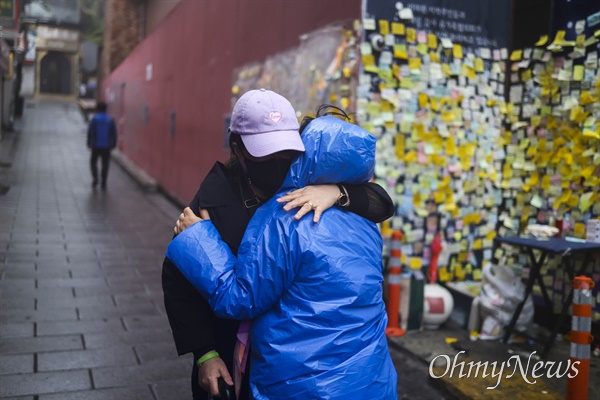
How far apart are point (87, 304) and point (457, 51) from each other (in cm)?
436

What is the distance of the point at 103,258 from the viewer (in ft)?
23.3

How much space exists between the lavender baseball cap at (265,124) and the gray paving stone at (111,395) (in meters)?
2.36

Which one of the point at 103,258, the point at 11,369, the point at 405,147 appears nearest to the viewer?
the point at 11,369

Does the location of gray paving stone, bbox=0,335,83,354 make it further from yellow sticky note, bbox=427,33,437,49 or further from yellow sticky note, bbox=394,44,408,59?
yellow sticky note, bbox=427,33,437,49

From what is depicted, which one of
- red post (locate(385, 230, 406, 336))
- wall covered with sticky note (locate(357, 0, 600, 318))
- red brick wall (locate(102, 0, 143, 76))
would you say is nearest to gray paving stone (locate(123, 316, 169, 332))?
red post (locate(385, 230, 406, 336))

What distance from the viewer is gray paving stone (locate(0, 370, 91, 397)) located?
3.56 m

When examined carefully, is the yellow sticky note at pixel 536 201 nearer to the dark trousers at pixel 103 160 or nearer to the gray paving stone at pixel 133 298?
the gray paving stone at pixel 133 298

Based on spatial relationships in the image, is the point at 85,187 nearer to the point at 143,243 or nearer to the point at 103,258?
the point at 143,243

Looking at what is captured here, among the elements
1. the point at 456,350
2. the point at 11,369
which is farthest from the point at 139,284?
the point at 456,350

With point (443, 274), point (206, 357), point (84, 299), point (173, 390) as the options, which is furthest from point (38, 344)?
Result: point (443, 274)

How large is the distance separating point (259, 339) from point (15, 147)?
A: 1985 cm

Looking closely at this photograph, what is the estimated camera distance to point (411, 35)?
5.31 meters

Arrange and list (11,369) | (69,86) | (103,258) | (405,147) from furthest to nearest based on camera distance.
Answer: (69,86)
(103,258)
(405,147)
(11,369)

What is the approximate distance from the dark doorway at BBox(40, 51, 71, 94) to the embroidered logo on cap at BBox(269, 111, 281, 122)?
48783mm
